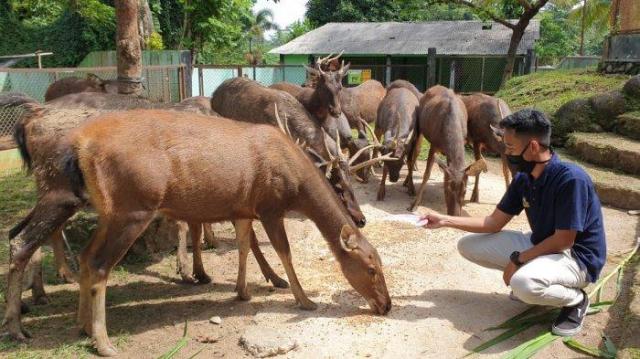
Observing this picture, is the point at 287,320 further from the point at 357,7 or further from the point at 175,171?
the point at 357,7

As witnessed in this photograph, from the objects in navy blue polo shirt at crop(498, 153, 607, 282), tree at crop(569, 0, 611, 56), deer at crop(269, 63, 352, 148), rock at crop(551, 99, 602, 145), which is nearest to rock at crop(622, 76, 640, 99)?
rock at crop(551, 99, 602, 145)

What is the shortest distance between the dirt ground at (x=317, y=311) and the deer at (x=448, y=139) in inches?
43.9

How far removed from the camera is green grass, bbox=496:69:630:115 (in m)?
12.5

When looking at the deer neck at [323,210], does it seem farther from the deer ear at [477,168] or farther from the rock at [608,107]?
the rock at [608,107]

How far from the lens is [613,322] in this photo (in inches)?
176

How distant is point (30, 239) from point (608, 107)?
10.4 metres

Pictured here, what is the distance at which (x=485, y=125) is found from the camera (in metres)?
9.06

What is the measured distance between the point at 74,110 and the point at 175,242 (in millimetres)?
1892

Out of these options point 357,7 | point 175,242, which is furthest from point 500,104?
point 357,7

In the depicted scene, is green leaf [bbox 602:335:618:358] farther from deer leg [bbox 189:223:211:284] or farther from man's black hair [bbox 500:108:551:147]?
deer leg [bbox 189:223:211:284]

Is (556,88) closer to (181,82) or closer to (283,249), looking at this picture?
(181,82)

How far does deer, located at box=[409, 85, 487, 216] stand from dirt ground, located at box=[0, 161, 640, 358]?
3.66 feet

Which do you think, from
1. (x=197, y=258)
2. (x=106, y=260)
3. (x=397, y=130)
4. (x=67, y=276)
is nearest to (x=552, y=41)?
(x=397, y=130)

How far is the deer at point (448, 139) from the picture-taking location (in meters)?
7.79
